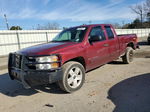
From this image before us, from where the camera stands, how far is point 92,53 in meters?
4.52

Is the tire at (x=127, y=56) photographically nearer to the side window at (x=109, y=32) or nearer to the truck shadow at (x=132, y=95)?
the side window at (x=109, y=32)

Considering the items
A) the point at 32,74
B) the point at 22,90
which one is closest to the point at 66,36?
the point at 32,74

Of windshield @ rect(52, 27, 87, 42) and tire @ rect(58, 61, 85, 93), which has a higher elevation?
windshield @ rect(52, 27, 87, 42)

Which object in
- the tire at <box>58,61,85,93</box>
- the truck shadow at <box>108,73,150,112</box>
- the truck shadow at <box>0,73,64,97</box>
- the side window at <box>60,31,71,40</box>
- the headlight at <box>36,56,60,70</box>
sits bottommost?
the truck shadow at <box>0,73,64,97</box>

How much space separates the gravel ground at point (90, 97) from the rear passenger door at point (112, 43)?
3.21ft

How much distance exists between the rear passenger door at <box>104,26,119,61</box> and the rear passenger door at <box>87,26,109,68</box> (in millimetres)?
303

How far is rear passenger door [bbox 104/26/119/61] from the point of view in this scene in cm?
537

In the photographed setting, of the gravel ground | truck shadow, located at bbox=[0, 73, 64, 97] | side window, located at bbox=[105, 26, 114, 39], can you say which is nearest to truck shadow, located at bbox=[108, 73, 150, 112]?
the gravel ground

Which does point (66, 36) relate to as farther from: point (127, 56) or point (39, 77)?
point (127, 56)

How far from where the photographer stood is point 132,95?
11.6 ft

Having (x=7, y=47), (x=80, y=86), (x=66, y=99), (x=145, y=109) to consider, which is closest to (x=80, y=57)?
(x=80, y=86)

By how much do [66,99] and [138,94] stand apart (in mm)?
1804

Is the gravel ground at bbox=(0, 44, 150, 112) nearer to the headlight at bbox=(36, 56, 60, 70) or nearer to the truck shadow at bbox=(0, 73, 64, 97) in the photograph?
the truck shadow at bbox=(0, 73, 64, 97)

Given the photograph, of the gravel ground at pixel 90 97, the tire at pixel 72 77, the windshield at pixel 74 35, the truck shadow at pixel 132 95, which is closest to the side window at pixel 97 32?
the windshield at pixel 74 35
